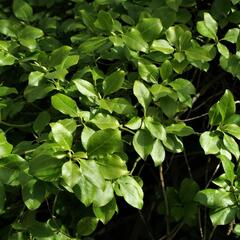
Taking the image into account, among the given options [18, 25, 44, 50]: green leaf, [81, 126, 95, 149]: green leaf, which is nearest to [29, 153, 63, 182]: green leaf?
[81, 126, 95, 149]: green leaf

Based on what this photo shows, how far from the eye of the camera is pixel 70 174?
3.63 feet

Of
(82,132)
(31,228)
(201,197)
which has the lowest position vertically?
(31,228)

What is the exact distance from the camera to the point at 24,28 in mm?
1667

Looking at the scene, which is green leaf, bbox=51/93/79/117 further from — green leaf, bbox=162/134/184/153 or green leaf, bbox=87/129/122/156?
green leaf, bbox=162/134/184/153

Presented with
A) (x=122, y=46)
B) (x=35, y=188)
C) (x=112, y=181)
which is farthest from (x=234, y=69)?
(x=35, y=188)

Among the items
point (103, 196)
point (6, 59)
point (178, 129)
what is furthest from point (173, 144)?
point (6, 59)

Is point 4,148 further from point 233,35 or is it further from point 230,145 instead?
point 233,35

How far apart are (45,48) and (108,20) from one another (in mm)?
264

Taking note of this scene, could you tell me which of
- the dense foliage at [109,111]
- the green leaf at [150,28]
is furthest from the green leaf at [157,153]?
the green leaf at [150,28]

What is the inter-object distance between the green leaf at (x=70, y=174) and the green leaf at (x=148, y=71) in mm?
403

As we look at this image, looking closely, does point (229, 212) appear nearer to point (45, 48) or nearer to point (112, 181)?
point (112, 181)

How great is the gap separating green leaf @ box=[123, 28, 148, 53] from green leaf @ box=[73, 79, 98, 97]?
0.17 meters

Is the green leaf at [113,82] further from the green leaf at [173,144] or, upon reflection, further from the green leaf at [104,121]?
the green leaf at [173,144]

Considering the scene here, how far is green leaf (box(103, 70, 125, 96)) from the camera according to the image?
4.54 feet
